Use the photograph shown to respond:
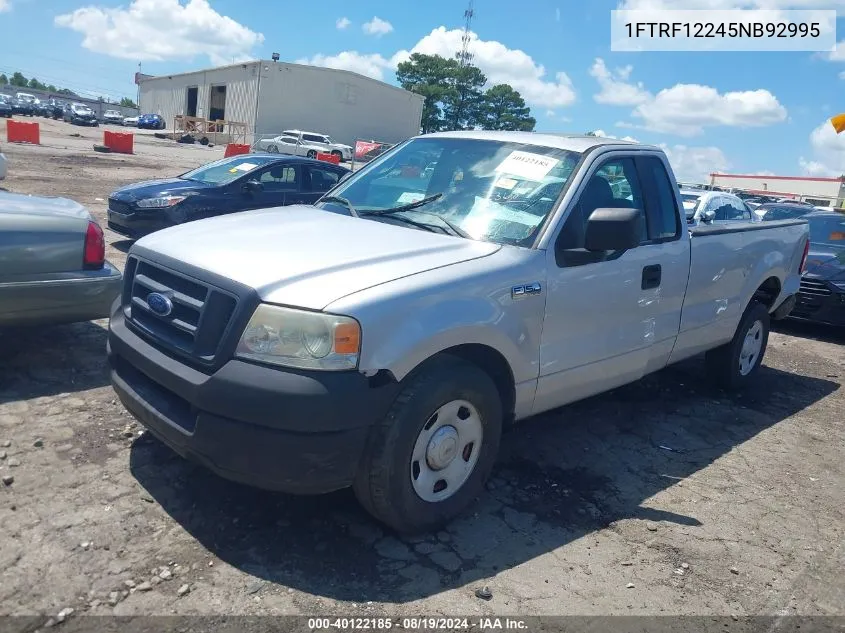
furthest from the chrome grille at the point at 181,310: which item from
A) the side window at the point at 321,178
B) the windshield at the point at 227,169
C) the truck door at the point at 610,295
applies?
the side window at the point at 321,178

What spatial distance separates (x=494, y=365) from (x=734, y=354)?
327cm

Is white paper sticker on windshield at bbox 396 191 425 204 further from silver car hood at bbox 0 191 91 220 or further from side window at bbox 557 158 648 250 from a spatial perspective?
silver car hood at bbox 0 191 91 220

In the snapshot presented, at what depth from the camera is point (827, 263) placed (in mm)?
9055

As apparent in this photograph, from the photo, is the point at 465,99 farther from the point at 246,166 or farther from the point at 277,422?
the point at 277,422

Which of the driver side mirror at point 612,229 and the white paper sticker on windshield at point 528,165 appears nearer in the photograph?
the driver side mirror at point 612,229

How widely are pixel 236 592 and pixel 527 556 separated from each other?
1.33 meters

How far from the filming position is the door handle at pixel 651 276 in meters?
4.31

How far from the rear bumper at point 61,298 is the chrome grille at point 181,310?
4.16ft

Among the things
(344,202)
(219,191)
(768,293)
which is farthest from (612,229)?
(219,191)

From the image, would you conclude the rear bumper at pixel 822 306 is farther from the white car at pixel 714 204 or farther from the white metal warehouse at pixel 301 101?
the white metal warehouse at pixel 301 101

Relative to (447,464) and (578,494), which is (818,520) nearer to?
(578,494)

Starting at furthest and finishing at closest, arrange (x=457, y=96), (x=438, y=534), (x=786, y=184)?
(x=457, y=96) → (x=786, y=184) → (x=438, y=534)

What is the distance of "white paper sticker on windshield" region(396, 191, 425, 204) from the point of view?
4.08m

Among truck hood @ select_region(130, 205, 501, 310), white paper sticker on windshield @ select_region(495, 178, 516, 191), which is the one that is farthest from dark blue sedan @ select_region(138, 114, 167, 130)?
white paper sticker on windshield @ select_region(495, 178, 516, 191)
